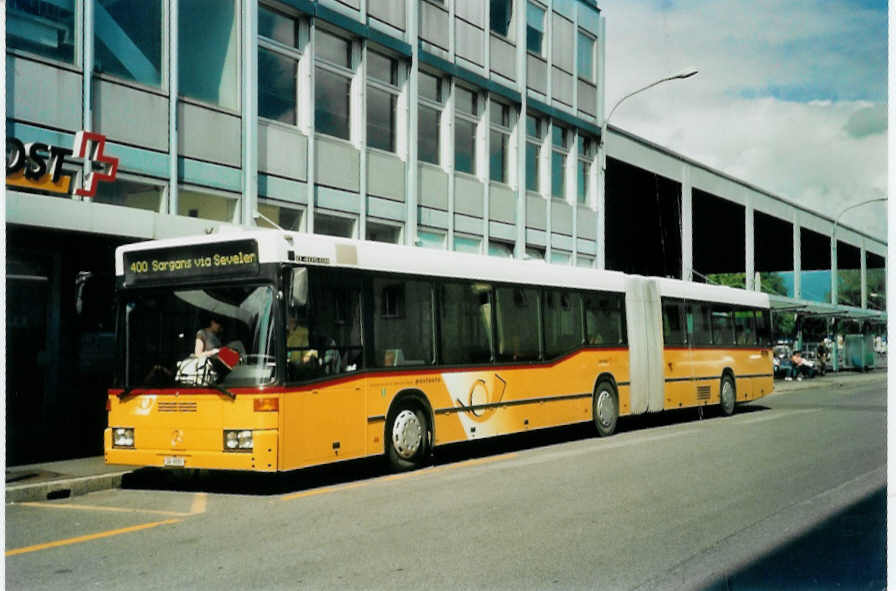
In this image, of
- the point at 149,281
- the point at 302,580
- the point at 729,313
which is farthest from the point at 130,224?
the point at 729,313

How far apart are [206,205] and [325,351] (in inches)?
271

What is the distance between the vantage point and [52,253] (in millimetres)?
15055

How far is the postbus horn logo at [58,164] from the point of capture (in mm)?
13000

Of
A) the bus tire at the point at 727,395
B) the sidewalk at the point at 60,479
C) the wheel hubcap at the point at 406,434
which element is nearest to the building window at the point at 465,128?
the bus tire at the point at 727,395

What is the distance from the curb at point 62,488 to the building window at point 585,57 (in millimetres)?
21189

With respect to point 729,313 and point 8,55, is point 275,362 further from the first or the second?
point 729,313

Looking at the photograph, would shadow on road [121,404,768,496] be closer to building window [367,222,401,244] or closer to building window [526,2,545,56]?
building window [367,222,401,244]

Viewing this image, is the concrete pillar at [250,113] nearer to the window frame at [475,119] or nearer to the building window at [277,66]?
the building window at [277,66]

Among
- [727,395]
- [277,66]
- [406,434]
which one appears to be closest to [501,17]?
[277,66]

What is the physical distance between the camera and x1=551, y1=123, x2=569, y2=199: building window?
29.0 m

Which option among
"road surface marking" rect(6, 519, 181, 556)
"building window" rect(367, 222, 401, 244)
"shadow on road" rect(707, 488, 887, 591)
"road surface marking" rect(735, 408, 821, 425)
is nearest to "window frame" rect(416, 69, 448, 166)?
"building window" rect(367, 222, 401, 244)

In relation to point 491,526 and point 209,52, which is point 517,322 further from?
point 209,52

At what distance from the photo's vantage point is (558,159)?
29375mm

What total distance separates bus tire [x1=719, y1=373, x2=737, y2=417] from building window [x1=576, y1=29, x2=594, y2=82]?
11399mm
